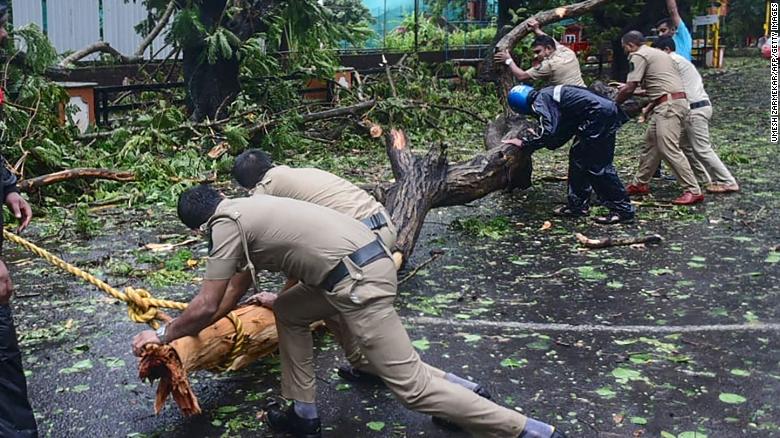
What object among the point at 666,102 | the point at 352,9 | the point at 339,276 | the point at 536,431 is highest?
the point at 352,9

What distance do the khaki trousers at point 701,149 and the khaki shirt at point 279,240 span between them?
684cm

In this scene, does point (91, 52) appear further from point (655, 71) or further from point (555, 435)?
point (555, 435)

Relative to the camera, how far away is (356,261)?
3826 mm

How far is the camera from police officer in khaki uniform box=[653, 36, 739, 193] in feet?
32.1

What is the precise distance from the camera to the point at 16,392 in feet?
11.9

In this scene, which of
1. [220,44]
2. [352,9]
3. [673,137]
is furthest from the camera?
[352,9]

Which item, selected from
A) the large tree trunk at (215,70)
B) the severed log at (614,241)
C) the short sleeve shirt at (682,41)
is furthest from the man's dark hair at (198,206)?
the large tree trunk at (215,70)

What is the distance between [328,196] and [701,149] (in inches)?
244

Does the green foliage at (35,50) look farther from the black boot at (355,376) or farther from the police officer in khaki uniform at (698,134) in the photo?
the black boot at (355,376)

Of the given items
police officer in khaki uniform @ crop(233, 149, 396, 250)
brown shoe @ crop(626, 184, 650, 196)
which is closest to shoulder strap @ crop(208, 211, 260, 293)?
police officer in khaki uniform @ crop(233, 149, 396, 250)

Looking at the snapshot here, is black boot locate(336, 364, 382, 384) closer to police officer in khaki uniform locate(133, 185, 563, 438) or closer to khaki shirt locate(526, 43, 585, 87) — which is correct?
police officer in khaki uniform locate(133, 185, 563, 438)

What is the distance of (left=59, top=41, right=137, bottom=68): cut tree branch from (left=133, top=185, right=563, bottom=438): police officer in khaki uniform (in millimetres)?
11765

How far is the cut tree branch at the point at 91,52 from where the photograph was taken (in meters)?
14.9

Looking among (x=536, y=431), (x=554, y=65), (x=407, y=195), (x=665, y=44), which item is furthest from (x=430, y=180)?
(x=536, y=431)
